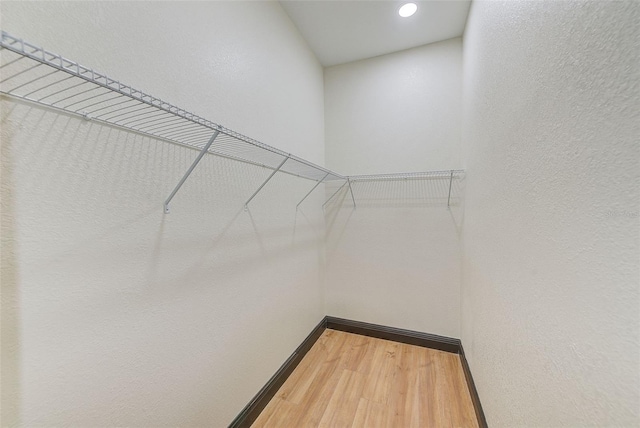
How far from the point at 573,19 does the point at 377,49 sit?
1813 millimetres

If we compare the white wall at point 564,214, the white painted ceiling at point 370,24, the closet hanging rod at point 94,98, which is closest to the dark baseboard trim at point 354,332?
the white wall at point 564,214

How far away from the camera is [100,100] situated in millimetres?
714

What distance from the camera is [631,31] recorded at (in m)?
0.39

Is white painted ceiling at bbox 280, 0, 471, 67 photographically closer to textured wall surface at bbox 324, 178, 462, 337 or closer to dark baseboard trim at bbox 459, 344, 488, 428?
textured wall surface at bbox 324, 178, 462, 337

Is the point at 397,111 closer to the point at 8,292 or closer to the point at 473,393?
the point at 473,393

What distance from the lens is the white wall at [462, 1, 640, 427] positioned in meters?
0.40

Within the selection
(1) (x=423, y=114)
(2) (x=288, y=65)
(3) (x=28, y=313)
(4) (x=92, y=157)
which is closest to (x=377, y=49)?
(1) (x=423, y=114)

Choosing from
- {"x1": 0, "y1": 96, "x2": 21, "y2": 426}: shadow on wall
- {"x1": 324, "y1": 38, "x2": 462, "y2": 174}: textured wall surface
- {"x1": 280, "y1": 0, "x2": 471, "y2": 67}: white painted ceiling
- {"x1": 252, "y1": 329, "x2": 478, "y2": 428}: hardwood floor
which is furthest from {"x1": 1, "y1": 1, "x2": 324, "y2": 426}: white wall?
{"x1": 324, "y1": 38, "x2": 462, "y2": 174}: textured wall surface

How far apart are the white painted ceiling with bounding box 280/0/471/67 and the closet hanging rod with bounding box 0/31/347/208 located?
4.28 ft

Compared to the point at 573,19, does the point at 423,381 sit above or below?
below

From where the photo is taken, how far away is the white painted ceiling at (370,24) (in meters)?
1.61

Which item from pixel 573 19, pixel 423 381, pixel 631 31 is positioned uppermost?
pixel 573 19

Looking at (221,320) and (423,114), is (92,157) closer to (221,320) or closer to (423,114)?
(221,320)

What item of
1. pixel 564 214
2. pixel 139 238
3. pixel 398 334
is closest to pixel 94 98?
pixel 139 238
